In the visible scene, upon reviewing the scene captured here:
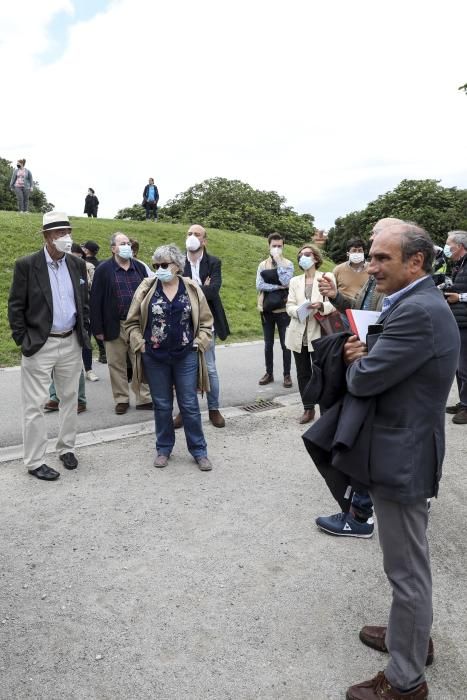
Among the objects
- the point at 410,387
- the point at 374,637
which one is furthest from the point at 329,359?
the point at 374,637

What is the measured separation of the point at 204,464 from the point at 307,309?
2250 mm

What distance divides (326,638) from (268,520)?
4.23 ft

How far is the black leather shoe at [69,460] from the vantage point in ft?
16.8

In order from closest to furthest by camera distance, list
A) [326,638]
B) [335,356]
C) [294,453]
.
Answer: [335,356] → [326,638] → [294,453]

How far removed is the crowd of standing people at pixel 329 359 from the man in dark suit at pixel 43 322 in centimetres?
1

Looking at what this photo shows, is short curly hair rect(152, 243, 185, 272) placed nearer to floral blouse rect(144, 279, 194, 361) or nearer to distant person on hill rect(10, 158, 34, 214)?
floral blouse rect(144, 279, 194, 361)

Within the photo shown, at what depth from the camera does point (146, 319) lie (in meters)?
5.10

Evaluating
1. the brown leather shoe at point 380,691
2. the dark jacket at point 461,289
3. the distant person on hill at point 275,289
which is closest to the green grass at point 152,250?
the distant person on hill at point 275,289

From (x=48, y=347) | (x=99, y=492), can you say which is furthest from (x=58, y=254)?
(x=99, y=492)

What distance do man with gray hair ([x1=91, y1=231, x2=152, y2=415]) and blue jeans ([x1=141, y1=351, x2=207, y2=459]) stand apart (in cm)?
167

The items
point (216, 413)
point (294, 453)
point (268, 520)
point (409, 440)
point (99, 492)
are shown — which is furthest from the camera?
point (216, 413)

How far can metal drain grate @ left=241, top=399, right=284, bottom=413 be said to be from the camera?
7129 millimetres

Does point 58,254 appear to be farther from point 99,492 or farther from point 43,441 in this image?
point 99,492

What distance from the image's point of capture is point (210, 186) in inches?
2031
